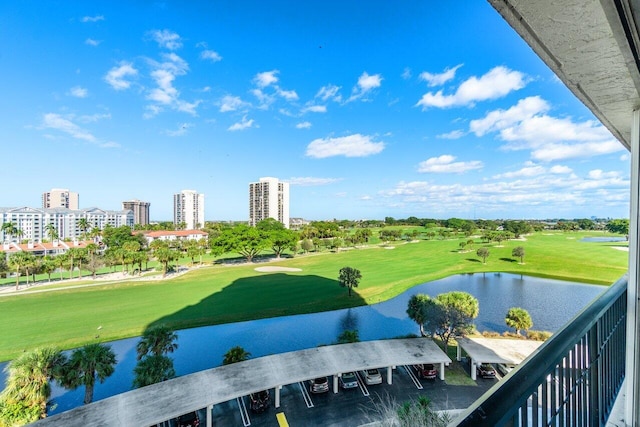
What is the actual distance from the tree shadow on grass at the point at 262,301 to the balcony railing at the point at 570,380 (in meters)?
16.2

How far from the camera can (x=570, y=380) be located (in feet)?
2.95

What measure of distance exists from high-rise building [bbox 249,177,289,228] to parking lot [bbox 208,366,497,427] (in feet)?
147

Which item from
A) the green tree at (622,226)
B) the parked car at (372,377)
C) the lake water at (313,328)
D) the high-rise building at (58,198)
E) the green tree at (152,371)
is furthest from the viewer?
the high-rise building at (58,198)

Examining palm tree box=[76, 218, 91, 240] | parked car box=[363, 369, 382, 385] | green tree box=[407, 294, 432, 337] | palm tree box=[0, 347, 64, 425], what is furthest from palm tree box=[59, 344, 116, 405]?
palm tree box=[76, 218, 91, 240]

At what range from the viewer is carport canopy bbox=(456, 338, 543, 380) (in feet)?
26.8

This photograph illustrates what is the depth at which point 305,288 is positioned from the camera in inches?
816

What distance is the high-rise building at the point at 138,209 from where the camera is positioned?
62.9m

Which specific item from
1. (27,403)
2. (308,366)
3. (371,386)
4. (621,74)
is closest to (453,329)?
(371,386)

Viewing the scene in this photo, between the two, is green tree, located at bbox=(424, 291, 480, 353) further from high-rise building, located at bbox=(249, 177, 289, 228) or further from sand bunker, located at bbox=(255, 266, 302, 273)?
high-rise building, located at bbox=(249, 177, 289, 228)

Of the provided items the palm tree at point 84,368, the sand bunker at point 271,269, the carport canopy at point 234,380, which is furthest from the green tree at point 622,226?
the sand bunker at point 271,269

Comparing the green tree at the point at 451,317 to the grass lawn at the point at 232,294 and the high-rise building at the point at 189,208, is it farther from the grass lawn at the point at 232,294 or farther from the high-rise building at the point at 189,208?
the high-rise building at the point at 189,208

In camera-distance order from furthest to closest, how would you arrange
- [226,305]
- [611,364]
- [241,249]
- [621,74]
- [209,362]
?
[241,249] < [226,305] < [209,362] < [611,364] < [621,74]

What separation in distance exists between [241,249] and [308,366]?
24578 millimetres

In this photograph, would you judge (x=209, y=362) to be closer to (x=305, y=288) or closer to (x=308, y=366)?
(x=308, y=366)
